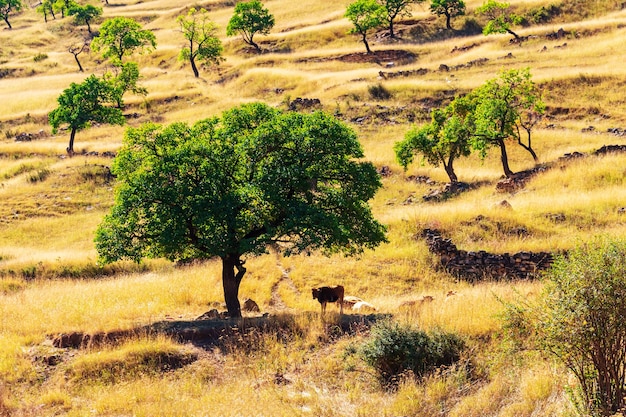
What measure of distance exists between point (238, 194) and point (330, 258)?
31.5 feet

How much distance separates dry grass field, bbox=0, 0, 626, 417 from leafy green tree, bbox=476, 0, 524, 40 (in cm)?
149

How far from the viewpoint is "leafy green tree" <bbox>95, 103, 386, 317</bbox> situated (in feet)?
52.6

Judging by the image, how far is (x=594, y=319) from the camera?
813cm

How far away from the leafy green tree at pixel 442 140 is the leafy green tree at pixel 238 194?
19.1m

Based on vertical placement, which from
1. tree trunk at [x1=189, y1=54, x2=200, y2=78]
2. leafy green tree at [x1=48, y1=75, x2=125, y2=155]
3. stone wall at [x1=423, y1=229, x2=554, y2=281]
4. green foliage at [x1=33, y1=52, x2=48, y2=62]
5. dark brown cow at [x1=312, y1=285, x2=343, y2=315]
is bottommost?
stone wall at [x1=423, y1=229, x2=554, y2=281]

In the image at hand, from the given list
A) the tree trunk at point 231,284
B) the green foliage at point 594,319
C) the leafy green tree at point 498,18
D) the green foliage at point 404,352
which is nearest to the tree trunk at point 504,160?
the tree trunk at point 231,284

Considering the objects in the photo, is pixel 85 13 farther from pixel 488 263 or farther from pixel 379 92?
pixel 488 263

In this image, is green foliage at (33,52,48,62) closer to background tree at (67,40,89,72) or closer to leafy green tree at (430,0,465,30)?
background tree at (67,40,89,72)

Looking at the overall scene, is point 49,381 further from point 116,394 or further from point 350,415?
point 350,415

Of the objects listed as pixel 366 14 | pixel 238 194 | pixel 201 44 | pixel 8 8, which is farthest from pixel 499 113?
pixel 8 8

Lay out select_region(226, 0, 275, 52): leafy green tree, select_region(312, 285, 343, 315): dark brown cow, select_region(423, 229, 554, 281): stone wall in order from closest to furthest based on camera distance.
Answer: select_region(312, 285, 343, 315): dark brown cow → select_region(423, 229, 554, 281): stone wall → select_region(226, 0, 275, 52): leafy green tree

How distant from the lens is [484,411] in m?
9.39

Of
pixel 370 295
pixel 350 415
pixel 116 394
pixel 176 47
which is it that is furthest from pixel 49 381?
pixel 176 47

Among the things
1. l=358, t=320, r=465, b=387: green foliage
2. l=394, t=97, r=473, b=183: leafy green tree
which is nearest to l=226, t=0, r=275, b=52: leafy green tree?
l=394, t=97, r=473, b=183: leafy green tree
